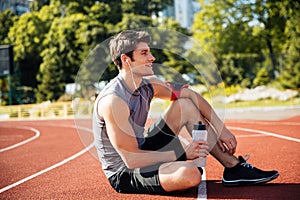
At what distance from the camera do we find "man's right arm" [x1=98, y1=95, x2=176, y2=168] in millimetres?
3551

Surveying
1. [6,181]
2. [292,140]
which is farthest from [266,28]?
[6,181]

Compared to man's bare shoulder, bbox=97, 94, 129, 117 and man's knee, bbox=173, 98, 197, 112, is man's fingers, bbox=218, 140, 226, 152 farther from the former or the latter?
man's bare shoulder, bbox=97, 94, 129, 117

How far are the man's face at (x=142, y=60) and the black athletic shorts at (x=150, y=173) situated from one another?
574mm

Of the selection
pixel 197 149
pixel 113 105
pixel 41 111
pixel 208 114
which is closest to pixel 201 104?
pixel 208 114

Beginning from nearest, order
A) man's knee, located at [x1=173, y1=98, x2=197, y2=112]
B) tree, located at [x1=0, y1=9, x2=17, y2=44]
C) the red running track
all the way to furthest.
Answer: the red running track < man's knee, located at [x1=173, y1=98, x2=197, y2=112] < tree, located at [x1=0, y1=9, x2=17, y2=44]

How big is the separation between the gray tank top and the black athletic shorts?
74 millimetres

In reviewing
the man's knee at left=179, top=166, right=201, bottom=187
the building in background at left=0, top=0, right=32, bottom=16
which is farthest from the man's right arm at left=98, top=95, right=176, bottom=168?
the building in background at left=0, top=0, right=32, bottom=16

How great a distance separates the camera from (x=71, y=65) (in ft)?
126

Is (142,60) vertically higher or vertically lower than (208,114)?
higher

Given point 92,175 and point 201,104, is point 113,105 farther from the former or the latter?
point 92,175

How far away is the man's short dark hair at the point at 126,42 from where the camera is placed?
3.80 m

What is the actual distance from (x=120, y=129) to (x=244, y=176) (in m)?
1.28

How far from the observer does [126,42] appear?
3807mm

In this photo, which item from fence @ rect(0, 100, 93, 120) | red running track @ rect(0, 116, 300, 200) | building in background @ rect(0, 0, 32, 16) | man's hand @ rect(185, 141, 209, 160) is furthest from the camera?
building in background @ rect(0, 0, 32, 16)
